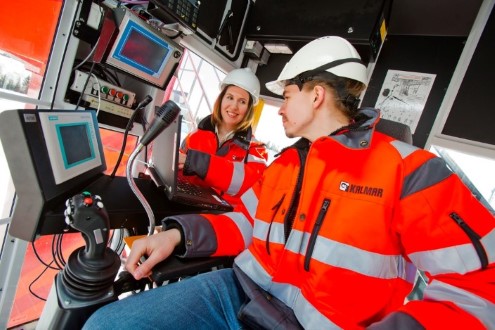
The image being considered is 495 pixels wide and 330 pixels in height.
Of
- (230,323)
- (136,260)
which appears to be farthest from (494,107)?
(136,260)

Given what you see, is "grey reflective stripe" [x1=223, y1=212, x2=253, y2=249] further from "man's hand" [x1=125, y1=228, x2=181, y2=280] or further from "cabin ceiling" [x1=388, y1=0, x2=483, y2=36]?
"cabin ceiling" [x1=388, y1=0, x2=483, y2=36]

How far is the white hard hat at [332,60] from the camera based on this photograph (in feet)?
3.23

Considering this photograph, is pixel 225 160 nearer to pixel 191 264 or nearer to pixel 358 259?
pixel 191 264

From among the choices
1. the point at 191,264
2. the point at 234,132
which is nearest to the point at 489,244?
the point at 191,264

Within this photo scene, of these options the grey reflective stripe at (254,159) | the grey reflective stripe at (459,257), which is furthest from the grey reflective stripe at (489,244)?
the grey reflective stripe at (254,159)

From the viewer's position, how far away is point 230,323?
2.71 feet

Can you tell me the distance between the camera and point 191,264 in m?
0.83

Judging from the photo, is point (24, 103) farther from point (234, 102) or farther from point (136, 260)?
point (234, 102)

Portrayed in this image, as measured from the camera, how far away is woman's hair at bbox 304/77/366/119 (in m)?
0.98

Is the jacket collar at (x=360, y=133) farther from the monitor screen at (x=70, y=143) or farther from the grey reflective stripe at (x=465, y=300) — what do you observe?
the monitor screen at (x=70, y=143)

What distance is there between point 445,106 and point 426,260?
168 cm

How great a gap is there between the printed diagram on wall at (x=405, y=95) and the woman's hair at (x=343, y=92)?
1378 millimetres

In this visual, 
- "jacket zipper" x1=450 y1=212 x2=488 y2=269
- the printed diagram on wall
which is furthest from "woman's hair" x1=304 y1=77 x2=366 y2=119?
the printed diagram on wall

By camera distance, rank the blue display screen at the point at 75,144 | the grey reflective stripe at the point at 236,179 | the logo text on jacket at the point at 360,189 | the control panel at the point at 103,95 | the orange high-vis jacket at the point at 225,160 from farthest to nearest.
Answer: the grey reflective stripe at the point at 236,179 < the orange high-vis jacket at the point at 225,160 < the control panel at the point at 103,95 < the blue display screen at the point at 75,144 < the logo text on jacket at the point at 360,189
